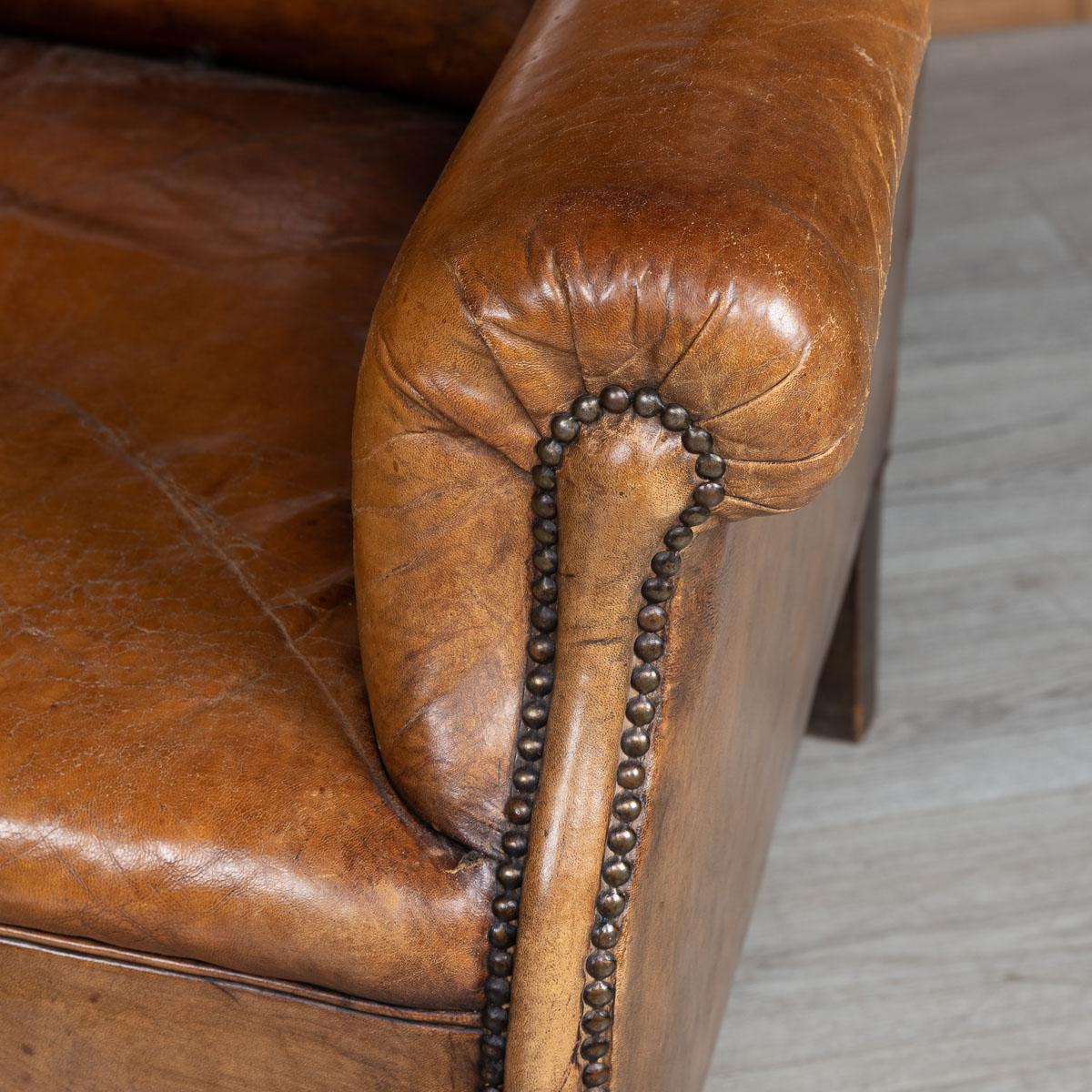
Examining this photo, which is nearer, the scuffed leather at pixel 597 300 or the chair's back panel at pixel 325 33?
the scuffed leather at pixel 597 300

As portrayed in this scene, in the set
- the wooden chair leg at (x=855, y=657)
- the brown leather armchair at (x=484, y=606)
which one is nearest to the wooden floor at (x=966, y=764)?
the wooden chair leg at (x=855, y=657)

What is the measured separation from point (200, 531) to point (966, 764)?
0.78 meters

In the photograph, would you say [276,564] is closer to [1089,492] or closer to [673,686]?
[673,686]

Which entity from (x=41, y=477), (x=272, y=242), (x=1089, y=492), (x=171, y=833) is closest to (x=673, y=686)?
(x=171, y=833)

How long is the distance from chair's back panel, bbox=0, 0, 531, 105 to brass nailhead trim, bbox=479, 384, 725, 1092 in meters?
0.52

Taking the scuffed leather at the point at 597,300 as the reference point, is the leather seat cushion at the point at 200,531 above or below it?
below

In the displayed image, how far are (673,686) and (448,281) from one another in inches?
7.0

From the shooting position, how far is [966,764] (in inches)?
50.3

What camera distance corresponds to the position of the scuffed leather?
1.67 feet

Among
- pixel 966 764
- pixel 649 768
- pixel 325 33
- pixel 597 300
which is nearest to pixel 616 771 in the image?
pixel 649 768

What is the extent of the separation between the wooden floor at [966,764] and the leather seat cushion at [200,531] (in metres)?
0.52

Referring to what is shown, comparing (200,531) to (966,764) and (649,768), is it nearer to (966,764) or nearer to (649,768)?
(649,768)

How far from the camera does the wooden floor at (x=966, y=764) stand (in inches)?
41.9

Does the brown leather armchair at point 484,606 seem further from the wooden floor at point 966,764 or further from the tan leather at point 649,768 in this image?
the wooden floor at point 966,764
